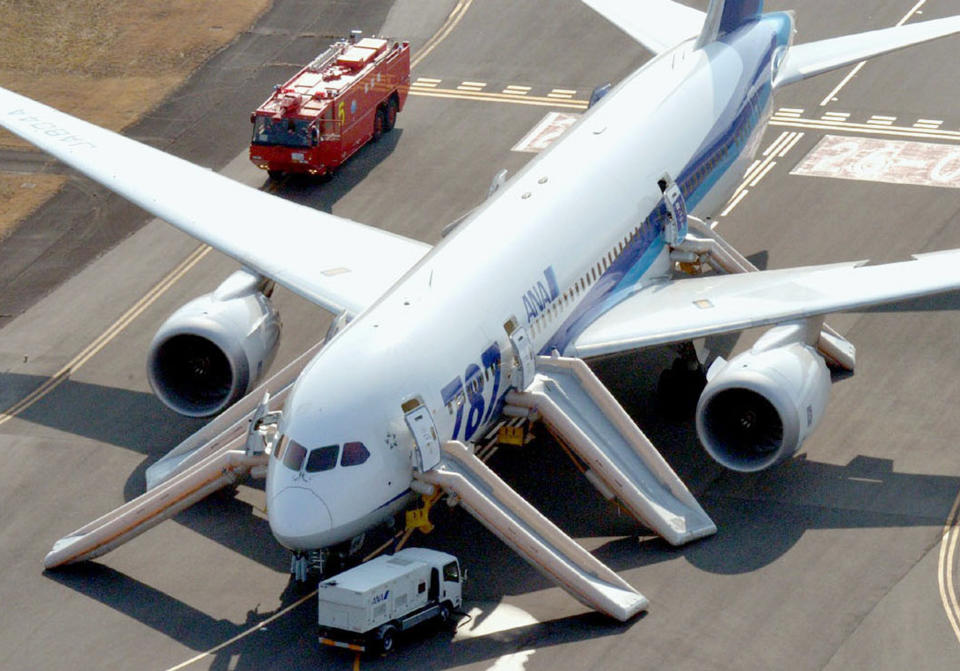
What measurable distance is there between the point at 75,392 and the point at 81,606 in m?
11.3

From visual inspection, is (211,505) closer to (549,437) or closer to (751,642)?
(549,437)

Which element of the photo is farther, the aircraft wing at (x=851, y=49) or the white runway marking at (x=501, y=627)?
the aircraft wing at (x=851, y=49)

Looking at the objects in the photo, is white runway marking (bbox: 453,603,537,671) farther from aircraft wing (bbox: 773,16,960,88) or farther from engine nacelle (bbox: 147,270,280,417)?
aircraft wing (bbox: 773,16,960,88)

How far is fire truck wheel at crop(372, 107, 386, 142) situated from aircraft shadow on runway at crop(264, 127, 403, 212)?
16.0 inches

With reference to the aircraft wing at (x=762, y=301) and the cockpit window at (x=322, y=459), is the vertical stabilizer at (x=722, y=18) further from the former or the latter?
the cockpit window at (x=322, y=459)

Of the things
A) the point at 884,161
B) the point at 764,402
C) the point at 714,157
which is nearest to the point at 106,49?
the point at 714,157

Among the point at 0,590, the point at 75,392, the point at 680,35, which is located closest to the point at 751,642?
the point at 0,590

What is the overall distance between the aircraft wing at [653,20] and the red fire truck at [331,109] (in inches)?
373

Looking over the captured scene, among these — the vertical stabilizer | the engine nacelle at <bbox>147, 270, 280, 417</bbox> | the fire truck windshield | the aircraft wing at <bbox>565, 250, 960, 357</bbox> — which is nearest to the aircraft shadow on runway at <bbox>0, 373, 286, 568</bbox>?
the engine nacelle at <bbox>147, 270, 280, 417</bbox>

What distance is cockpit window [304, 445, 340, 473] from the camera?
36.8 meters

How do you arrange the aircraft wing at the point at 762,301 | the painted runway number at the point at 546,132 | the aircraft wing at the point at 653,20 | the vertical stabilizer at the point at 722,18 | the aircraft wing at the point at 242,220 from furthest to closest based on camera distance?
the painted runway number at the point at 546,132 < the aircraft wing at the point at 653,20 < the vertical stabilizer at the point at 722,18 < the aircraft wing at the point at 242,220 < the aircraft wing at the point at 762,301

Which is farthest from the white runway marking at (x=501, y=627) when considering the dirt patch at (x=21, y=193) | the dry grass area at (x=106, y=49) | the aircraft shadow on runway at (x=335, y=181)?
the dry grass area at (x=106, y=49)

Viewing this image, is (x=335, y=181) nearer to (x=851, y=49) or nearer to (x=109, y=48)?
(x=109, y=48)

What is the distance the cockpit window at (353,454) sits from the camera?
36.8 meters
